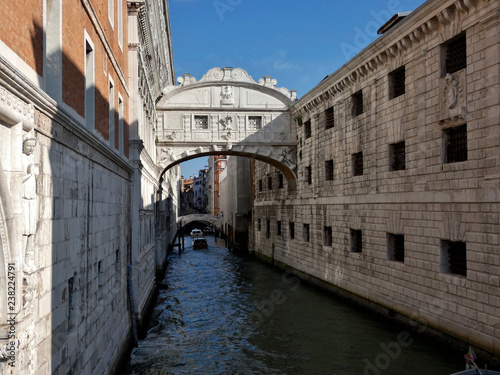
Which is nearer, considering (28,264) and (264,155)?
(28,264)

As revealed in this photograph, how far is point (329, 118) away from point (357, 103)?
2331 millimetres

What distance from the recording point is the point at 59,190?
5004 mm

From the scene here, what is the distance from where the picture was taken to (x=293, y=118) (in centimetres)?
2084

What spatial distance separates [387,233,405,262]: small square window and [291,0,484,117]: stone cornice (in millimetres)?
4836

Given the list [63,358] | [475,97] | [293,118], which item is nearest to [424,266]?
[475,97]

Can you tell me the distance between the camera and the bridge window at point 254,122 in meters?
20.6

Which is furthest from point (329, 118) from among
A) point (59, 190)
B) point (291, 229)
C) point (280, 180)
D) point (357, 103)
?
point (59, 190)

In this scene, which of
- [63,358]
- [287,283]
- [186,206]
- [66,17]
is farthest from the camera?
[186,206]

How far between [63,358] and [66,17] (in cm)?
392

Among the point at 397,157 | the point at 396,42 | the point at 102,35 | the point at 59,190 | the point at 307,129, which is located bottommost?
the point at 59,190

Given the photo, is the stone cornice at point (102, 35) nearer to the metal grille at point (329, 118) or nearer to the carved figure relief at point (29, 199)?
the carved figure relief at point (29, 199)

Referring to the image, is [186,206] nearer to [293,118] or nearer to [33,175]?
[293,118]

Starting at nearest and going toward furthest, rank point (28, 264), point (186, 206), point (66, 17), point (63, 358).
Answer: point (28, 264) → point (63, 358) → point (66, 17) → point (186, 206)

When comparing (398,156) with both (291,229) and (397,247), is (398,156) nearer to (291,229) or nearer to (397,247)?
(397,247)
